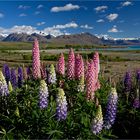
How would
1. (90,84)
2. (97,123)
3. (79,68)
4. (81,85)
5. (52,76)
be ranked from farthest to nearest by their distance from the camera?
(79,68) < (52,76) < (81,85) < (90,84) < (97,123)

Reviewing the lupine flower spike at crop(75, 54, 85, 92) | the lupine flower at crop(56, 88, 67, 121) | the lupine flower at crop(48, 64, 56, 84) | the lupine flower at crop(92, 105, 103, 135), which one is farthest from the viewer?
the lupine flower spike at crop(75, 54, 85, 92)

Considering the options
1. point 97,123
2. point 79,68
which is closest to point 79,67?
point 79,68

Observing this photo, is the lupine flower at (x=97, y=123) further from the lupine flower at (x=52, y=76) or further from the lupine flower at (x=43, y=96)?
the lupine flower at (x=52, y=76)

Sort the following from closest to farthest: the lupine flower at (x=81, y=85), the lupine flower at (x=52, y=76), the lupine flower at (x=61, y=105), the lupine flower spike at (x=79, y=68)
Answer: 1. the lupine flower at (x=61, y=105)
2. the lupine flower at (x=81, y=85)
3. the lupine flower at (x=52, y=76)
4. the lupine flower spike at (x=79, y=68)

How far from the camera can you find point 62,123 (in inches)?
227

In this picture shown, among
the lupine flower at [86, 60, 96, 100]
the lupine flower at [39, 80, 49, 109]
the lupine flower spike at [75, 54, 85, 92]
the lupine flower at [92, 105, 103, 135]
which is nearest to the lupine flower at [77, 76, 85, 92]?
the lupine flower at [86, 60, 96, 100]

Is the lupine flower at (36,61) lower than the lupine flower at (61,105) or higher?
higher

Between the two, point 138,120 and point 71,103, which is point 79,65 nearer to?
point 71,103

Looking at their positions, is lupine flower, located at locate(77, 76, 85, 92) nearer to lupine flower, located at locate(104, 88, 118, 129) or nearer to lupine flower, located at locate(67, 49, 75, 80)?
lupine flower, located at locate(67, 49, 75, 80)

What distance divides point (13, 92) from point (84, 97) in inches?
55.8

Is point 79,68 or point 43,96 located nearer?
point 43,96

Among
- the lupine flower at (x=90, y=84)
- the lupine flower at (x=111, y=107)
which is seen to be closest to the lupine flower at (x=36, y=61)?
the lupine flower at (x=90, y=84)

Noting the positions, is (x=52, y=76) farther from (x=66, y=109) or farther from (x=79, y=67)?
(x=66, y=109)

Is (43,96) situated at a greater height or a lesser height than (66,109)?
greater
